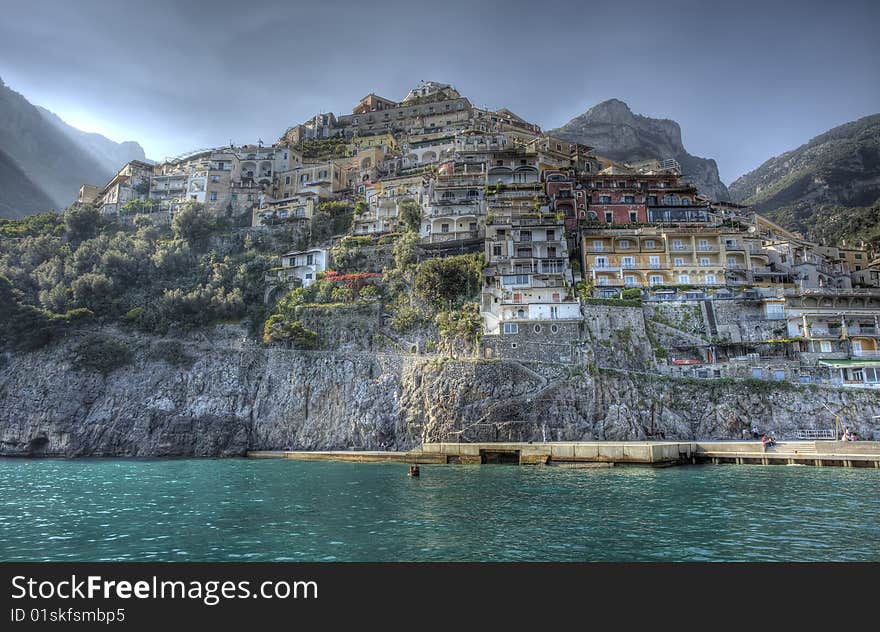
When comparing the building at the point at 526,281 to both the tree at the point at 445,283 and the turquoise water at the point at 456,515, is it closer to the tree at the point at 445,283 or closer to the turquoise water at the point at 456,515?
the tree at the point at 445,283

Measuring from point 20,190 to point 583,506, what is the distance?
451 ft

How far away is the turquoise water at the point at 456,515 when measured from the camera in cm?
1742

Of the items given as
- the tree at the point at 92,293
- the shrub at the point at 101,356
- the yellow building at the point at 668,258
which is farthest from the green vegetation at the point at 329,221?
the yellow building at the point at 668,258

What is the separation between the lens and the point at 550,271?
5691 cm

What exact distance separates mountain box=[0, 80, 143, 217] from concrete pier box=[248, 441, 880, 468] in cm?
11635

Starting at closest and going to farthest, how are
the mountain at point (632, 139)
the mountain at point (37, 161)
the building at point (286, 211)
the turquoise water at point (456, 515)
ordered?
the turquoise water at point (456, 515) → the building at point (286, 211) → the mountain at point (37, 161) → the mountain at point (632, 139)

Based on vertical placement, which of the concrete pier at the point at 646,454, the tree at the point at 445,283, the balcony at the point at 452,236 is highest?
the balcony at the point at 452,236

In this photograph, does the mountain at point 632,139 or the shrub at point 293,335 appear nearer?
the shrub at point 293,335

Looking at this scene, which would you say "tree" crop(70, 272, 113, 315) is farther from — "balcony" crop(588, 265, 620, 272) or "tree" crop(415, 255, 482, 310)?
"balcony" crop(588, 265, 620, 272)

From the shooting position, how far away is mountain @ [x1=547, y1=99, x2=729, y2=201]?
→ 127 metres

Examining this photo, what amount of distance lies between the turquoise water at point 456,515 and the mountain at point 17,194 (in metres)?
99.9

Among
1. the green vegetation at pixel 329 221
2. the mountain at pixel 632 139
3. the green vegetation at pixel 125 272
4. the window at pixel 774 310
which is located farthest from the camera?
the mountain at pixel 632 139

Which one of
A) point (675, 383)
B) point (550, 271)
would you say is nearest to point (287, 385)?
point (550, 271)

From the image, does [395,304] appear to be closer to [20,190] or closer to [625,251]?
[625,251]
